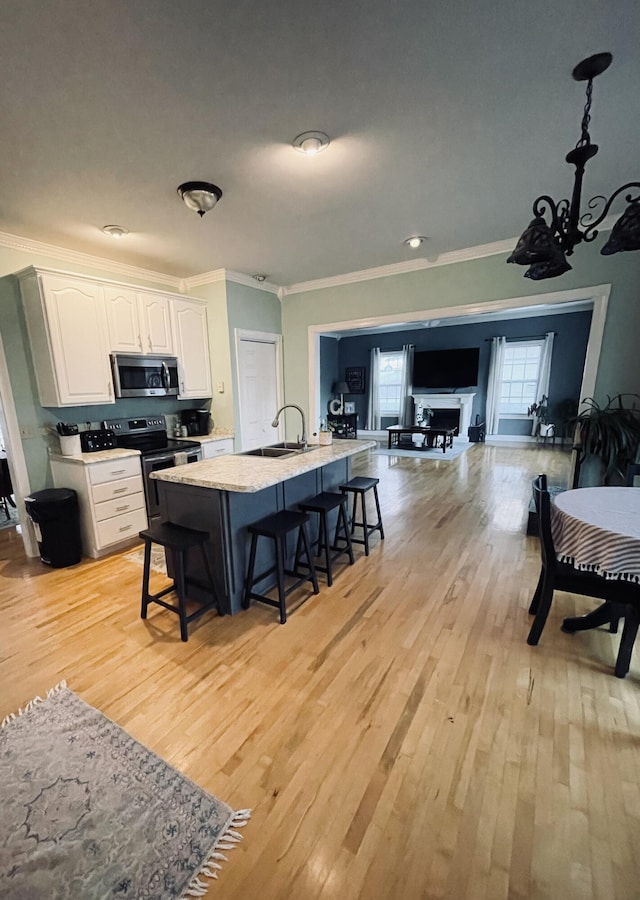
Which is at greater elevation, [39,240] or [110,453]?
[39,240]

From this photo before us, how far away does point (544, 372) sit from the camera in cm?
827

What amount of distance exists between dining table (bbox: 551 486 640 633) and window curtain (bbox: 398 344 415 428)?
7.67 metres

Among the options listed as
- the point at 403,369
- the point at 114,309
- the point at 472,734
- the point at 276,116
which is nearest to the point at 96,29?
the point at 276,116

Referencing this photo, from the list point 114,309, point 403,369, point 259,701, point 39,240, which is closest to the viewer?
point 259,701

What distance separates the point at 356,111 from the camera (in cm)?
178

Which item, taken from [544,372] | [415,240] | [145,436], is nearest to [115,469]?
[145,436]

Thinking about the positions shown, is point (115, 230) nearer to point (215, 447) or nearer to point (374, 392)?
point (215, 447)

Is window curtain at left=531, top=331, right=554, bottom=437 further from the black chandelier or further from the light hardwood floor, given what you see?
the black chandelier

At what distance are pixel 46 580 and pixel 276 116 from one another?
3586 millimetres

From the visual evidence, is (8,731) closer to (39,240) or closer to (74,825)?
(74,825)

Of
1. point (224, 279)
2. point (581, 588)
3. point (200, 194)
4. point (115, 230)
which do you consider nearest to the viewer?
point (581, 588)

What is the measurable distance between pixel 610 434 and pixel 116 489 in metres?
4.46

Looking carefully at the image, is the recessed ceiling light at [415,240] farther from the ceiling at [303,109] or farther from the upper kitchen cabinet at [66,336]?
the upper kitchen cabinet at [66,336]

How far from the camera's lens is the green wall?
126 inches
